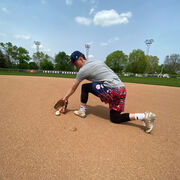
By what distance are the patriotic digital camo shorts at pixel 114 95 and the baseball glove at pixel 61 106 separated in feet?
2.81

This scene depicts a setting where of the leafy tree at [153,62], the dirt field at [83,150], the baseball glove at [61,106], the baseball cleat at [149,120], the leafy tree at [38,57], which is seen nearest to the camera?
the dirt field at [83,150]

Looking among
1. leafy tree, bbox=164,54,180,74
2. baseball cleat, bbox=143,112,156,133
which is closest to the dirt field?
baseball cleat, bbox=143,112,156,133

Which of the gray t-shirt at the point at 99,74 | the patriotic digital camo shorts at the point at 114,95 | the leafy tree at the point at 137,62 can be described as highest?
the leafy tree at the point at 137,62

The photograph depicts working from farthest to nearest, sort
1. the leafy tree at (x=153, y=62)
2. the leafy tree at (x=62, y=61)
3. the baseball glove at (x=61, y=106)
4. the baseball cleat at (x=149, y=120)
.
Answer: the leafy tree at (x=153, y=62)
the leafy tree at (x=62, y=61)
the baseball glove at (x=61, y=106)
the baseball cleat at (x=149, y=120)

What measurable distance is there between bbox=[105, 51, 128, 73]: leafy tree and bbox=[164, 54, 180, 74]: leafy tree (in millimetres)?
19916

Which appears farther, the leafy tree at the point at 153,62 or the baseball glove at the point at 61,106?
the leafy tree at the point at 153,62

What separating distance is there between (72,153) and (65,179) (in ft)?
0.96

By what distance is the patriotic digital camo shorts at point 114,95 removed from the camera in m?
1.74

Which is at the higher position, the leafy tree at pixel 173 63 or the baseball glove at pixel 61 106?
the leafy tree at pixel 173 63

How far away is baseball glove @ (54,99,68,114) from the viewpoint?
2229 millimetres

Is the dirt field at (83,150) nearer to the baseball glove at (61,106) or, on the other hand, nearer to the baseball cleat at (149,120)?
the baseball cleat at (149,120)

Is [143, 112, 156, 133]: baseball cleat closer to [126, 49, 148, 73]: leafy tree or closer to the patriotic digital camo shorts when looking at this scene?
the patriotic digital camo shorts

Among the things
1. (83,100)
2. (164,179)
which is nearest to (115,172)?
(164,179)

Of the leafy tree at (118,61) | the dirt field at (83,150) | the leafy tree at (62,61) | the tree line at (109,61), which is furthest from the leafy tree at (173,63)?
the dirt field at (83,150)
